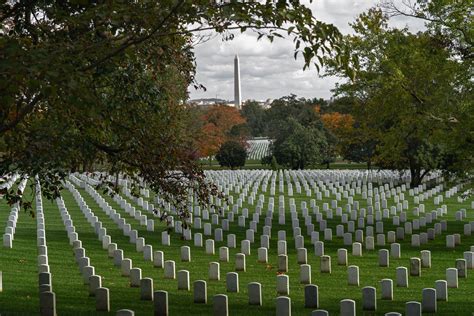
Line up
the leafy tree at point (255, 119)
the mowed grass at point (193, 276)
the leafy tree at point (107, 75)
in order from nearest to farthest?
the leafy tree at point (107, 75) < the mowed grass at point (193, 276) < the leafy tree at point (255, 119)

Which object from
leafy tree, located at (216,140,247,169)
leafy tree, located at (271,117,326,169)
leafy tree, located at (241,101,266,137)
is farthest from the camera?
leafy tree, located at (241,101,266,137)

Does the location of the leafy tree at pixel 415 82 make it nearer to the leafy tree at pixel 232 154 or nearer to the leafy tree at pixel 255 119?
the leafy tree at pixel 232 154

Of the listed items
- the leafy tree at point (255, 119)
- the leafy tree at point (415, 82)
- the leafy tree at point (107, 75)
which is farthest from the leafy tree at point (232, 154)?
the leafy tree at point (255, 119)

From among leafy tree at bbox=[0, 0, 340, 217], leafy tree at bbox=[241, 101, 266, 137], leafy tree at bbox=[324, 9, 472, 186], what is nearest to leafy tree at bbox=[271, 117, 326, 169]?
leafy tree at bbox=[324, 9, 472, 186]

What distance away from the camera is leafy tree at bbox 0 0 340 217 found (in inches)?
277

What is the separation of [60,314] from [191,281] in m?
3.77

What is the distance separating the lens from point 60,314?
1083 cm

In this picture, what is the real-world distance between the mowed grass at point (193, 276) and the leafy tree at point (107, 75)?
1942 mm

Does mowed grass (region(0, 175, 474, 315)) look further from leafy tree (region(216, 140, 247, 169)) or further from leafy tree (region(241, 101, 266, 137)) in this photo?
leafy tree (region(241, 101, 266, 137))

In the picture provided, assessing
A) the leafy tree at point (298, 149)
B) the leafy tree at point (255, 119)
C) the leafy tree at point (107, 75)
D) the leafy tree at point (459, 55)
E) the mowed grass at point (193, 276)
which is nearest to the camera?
the leafy tree at point (107, 75)

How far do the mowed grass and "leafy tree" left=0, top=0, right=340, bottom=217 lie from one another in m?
1.94

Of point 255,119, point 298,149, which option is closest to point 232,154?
point 298,149

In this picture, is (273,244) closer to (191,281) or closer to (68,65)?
(191,281)

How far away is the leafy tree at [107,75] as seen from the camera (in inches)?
277
